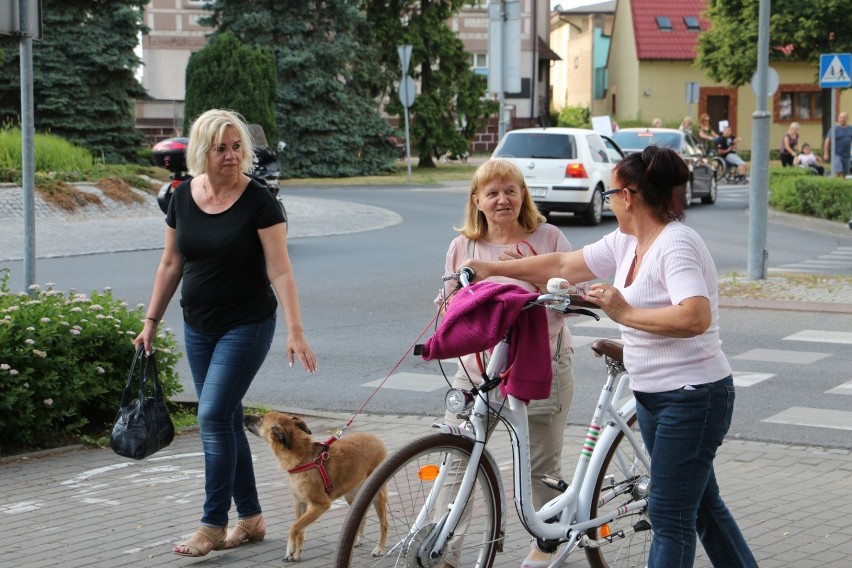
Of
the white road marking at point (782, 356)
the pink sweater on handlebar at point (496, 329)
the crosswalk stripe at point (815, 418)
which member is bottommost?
the crosswalk stripe at point (815, 418)

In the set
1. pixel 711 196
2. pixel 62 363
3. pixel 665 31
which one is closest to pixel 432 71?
pixel 711 196

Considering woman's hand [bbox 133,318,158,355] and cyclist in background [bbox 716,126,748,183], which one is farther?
cyclist in background [bbox 716,126,748,183]

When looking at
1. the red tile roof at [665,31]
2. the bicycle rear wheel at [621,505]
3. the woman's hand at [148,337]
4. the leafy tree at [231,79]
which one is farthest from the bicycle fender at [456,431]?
the red tile roof at [665,31]

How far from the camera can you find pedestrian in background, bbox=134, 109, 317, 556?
211 inches

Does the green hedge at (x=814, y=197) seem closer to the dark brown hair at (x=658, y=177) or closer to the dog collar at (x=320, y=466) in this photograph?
the dog collar at (x=320, y=466)

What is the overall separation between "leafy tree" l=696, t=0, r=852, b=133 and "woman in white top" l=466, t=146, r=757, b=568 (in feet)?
142

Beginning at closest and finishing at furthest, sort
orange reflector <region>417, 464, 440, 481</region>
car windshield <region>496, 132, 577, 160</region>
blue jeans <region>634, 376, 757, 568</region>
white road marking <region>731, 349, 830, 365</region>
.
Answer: blue jeans <region>634, 376, 757, 568</region>, orange reflector <region>417, 464, 440, 481</region>, white road marking <region>731, 349, 830, 365</region>, car windshield <region>496, 132, 577, 160</region>

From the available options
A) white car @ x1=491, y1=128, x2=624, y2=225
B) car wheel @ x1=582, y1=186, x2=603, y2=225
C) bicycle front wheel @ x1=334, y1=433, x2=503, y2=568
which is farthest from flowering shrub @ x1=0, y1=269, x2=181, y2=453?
car wheel @ x1=582, y1=186, x2=603, y2=225

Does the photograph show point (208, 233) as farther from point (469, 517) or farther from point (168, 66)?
point (168, 66)

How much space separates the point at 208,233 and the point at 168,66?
50917mm

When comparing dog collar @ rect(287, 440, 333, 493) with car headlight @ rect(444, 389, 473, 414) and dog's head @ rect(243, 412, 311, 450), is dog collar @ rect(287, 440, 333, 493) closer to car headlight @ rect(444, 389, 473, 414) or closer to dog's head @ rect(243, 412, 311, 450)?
dog's head @ rect(243, 412, 311, 450)

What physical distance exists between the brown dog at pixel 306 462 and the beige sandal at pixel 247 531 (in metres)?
0.33

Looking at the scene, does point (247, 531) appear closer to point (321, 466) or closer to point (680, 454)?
point (321, 466)

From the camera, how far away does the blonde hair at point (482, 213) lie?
5.17 metres
